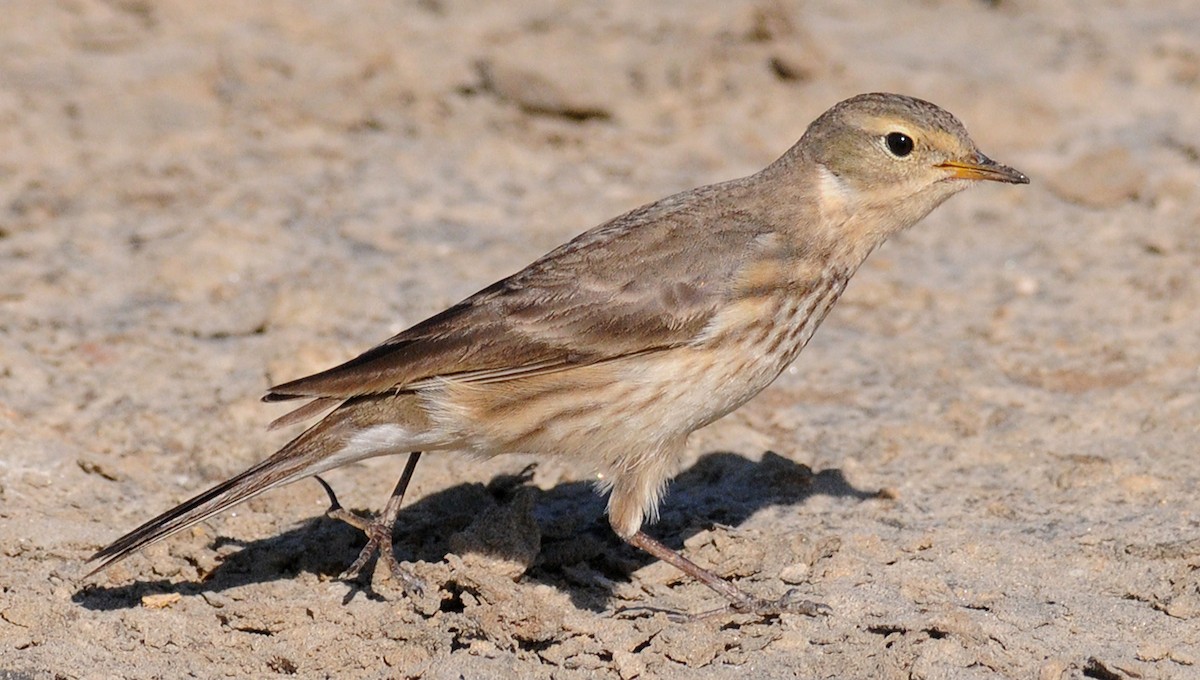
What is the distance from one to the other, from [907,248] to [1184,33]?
4093 millimetres

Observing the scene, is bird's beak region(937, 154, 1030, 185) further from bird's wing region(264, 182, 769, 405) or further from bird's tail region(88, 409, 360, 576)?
bird's tail region(88, 409, 360, 576)

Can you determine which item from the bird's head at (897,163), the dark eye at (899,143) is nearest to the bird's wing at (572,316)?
the bird's head at (897,163)

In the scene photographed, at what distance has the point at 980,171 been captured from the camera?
6.43m

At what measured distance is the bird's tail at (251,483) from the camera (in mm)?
5633

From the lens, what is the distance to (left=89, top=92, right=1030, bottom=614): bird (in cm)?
595

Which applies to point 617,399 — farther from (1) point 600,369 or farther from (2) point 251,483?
(2) point 251,483

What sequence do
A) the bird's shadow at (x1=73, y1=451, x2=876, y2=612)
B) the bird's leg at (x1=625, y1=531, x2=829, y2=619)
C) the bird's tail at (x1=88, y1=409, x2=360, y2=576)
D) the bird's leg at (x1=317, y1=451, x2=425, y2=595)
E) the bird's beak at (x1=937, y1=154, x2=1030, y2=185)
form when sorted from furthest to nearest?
the bird's beak at (x1=937, y1=154, x2=1030, y2=185) < the bird's shadow at (x1=73, y1=451, x2=876, y2=612) < the bird's leg at (x1=317, y1=451, x2=425, y2=595) < the bird's leg at (x1=625, y1=531, x2=829, y2=619) < the bird's tail at (x1=88, y1=409, x2=360, y2=576)

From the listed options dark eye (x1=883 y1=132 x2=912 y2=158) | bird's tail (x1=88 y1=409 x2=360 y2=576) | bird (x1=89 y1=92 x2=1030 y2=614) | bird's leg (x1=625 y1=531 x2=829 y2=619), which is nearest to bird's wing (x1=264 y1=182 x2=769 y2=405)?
bird (x1=89 y1=92 x2=1030 y2=614)

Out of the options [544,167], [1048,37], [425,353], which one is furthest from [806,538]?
[1048,37]

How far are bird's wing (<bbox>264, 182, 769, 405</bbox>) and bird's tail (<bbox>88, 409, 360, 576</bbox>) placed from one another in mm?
162

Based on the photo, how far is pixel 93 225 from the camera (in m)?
9.24

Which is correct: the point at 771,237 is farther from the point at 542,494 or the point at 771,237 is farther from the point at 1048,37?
the point at 1048,37

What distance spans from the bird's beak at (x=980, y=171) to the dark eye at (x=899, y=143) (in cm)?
16

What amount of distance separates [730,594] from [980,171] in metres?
2.11
